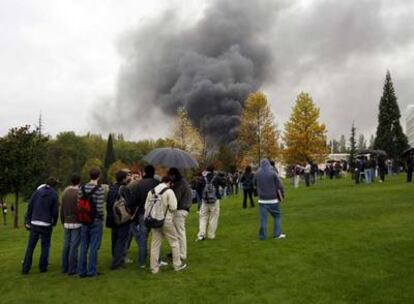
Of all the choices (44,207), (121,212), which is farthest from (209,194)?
(44,207)

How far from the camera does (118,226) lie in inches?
359

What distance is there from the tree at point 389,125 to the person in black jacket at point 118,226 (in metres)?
68.9

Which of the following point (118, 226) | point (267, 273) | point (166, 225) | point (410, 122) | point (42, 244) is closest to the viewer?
point (267, 273)

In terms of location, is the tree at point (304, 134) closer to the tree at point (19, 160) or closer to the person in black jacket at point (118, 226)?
the tree at point (19, 160)

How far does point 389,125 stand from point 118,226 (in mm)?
71261

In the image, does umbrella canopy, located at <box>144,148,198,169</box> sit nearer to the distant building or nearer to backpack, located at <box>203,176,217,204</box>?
backpack, located at <box>203,176,217,204</box>

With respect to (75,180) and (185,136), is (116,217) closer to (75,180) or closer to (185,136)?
(75,180)

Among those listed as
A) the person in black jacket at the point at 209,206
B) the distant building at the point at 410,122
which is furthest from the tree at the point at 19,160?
the distant building at the point at 410,122

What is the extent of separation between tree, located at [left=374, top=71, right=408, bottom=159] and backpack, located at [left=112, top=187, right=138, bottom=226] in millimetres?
69122

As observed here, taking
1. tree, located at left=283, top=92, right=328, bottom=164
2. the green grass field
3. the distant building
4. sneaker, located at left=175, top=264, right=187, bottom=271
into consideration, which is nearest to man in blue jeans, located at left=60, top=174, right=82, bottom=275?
the green grass field

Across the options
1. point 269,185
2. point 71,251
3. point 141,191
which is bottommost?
point 71,251

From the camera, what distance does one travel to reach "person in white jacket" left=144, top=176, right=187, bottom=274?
831 cm

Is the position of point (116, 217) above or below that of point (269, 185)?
below

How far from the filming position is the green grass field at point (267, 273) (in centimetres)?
681
